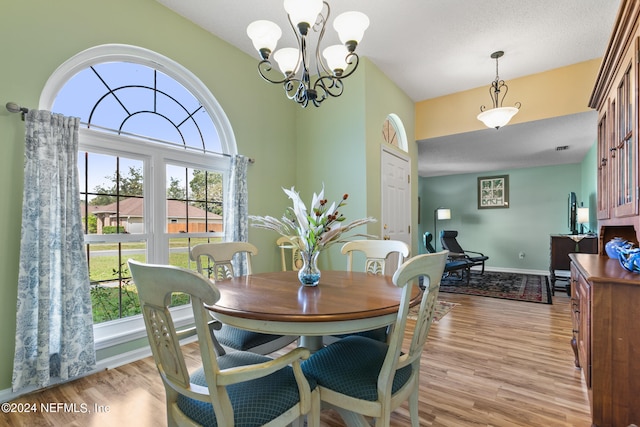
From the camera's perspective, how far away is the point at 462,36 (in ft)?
10.0

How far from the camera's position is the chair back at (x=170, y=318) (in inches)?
35.4

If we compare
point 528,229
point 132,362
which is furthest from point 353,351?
point 528,229

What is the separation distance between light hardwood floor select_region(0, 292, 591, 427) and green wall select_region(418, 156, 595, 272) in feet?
15.1

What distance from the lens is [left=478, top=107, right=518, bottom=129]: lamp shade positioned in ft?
10.9

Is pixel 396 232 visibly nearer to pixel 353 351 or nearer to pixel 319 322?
pixel 353 351

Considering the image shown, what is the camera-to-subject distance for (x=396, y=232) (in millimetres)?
4102

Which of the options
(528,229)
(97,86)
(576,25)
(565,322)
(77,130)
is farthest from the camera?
(528,229)

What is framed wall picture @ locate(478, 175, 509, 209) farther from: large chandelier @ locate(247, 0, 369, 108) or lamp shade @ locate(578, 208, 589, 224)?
large chandelier @ locate(247, 0, 369, 108)

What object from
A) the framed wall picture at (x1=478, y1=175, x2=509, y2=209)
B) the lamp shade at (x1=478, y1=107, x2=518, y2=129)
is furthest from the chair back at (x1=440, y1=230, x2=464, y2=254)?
the lamp shade at (x1=478, y1=107, x2=518, y2=129)

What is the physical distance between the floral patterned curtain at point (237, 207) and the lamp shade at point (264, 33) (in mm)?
1480

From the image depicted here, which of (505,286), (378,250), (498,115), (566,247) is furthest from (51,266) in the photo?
(566,247)

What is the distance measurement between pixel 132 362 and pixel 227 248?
4.09 ft

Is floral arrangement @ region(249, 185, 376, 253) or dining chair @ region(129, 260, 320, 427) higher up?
floral arrangement @ region(249, 185, 376, 253)

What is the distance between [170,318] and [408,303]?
0.85 meters
